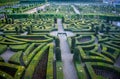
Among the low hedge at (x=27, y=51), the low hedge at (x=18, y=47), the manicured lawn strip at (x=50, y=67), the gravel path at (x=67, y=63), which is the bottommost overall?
the gravel path at (x=67, y=63)

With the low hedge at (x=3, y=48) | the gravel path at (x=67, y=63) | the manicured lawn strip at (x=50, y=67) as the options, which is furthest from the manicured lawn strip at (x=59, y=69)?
the low hedge at (x=3, y=48)

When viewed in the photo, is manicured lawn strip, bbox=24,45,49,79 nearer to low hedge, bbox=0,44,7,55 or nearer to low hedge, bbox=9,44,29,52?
low hedge, bbox=9,44,29,52

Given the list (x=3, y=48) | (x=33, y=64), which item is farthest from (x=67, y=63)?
(x=3, y=48)

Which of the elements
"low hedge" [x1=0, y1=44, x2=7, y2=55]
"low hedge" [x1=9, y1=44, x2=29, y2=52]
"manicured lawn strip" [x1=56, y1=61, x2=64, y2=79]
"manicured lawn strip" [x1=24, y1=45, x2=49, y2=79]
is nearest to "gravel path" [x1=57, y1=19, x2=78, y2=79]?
"manicured lawn strip" [x1=56, y1=61, x2=64, y2=79]

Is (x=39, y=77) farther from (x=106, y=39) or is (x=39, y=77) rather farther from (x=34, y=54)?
(x=106, y=39)

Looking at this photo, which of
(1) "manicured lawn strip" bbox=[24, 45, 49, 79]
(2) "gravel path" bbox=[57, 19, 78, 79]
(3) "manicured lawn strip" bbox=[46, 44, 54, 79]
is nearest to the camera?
(3) "manicured lawn strip" bbox=[46, 44, 54, 79]

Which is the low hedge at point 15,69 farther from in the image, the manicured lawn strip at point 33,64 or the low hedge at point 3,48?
the low hedge at point 3,48

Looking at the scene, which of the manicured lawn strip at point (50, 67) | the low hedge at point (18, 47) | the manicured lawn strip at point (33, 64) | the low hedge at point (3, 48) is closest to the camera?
the manicured lawn strip at point (50, 67)

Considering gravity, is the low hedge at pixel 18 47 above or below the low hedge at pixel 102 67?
above

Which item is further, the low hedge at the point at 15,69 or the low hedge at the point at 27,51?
the low hedge at the point at 27,51

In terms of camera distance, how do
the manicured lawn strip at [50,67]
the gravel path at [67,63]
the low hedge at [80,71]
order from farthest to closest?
the gravel path at [67,63] < the low hedge at [80,71] < the manicured lawn strip at [50,67]

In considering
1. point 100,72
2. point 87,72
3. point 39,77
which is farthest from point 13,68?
point 100,72

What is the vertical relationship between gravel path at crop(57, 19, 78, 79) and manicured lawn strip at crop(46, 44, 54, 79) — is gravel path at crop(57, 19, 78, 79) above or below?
below
